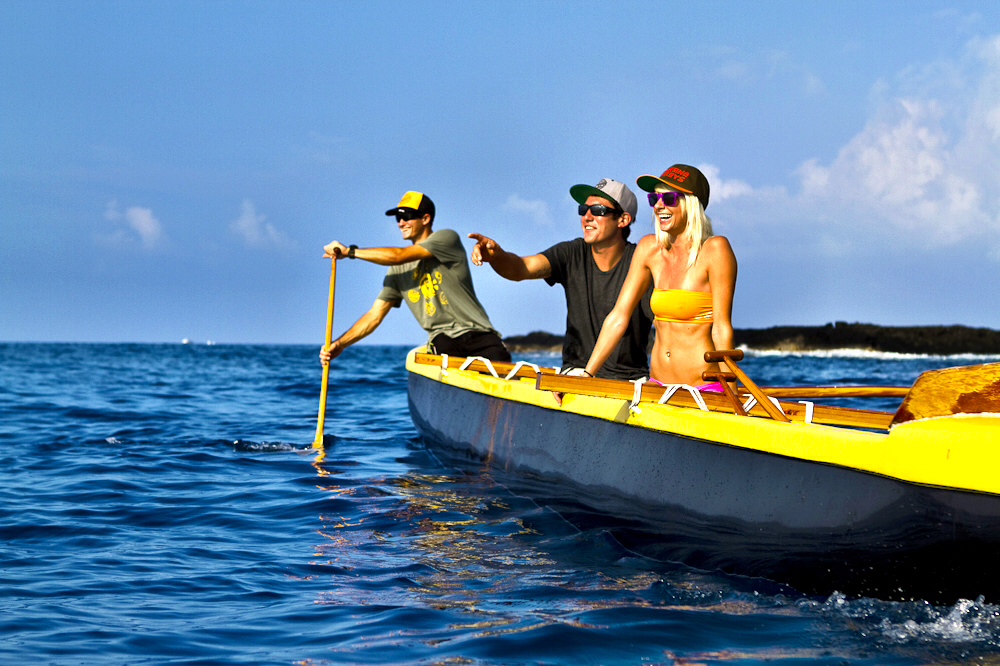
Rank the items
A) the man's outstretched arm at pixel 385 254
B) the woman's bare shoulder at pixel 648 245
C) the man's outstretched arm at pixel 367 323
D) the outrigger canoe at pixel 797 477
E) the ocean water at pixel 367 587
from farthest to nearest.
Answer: the man's outstretched arm at pixel 367 323 < the man's outstretched arm at pixel 385 254 < the woman's bare shoulder at pixel 648 245 < the ocean water at pixel 367 587 < the outrigger canoe at pixel 797 477

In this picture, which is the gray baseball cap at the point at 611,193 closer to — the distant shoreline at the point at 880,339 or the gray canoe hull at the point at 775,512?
the gray canoe hull at the point at 775,512

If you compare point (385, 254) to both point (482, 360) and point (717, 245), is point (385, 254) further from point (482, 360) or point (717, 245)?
point (717, 245)

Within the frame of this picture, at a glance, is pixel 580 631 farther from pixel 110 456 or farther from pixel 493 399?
pixel 110 456

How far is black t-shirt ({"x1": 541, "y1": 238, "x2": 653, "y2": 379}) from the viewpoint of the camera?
276 inches

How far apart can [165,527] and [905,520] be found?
175 inches

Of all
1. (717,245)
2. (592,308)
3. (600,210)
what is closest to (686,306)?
(717,245)

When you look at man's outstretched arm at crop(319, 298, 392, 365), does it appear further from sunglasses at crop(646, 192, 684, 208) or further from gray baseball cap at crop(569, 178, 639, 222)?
sunglasses at crop(646, 192, 684, 208)

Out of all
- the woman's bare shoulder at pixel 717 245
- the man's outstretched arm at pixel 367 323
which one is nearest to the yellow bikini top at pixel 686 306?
the woman's bare shoulder at pixel 717 245

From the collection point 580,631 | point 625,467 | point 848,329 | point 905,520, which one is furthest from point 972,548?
point 848,329

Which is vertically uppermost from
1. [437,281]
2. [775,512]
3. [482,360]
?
[437,281]

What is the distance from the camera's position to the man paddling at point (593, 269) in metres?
7.02

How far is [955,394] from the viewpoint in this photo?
3527mm

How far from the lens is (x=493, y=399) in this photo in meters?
6.92

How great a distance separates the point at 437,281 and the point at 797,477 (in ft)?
17.3
